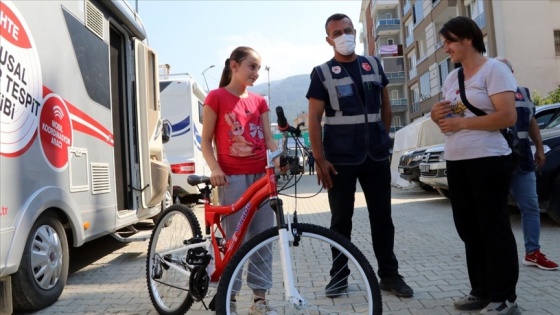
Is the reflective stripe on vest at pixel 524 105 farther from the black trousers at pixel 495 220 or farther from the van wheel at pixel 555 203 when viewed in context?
the van wheel at pixel 555 203

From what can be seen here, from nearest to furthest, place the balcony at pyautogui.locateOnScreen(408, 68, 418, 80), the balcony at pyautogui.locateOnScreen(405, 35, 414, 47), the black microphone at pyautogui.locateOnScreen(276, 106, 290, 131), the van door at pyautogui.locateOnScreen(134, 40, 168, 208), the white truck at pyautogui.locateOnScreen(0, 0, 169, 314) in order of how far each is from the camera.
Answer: the black microphone at pyautogui.locateOnScreen(276, 106, 290, 131) < the white truck at pyautogui.locateOnScreen(0, 0, 169, 314) < the van door at pyautogui.locateOnScreen(134, 40, 168, 208) < the balcony at pyautogui.locateOnScreen(405, 35, 414, 47) < the balcony at pyautogui.locateOnScreen(408, 68, 418, 80)

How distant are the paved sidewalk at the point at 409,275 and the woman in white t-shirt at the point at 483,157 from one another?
0.38m

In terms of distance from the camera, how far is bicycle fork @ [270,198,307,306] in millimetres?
2693

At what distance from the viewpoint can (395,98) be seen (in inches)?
2165

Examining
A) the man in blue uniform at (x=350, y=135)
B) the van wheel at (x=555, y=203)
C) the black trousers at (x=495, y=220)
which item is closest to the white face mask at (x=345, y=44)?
the man in blue uniform at (x=350, y=135)

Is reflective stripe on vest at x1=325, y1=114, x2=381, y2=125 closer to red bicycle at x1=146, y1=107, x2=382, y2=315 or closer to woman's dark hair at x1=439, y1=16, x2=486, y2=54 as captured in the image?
woman's dark hair at x1=439, y1=16, x2=486, y2=54

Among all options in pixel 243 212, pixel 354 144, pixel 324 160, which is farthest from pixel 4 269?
pixel 354 144

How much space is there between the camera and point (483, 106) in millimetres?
3451

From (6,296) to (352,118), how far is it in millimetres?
2815

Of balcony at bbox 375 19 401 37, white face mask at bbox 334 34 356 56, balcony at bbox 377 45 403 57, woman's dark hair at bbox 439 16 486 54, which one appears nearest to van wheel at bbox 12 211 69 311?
white face mask at bbox 334 34 356 56

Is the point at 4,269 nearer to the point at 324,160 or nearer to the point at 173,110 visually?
the point at 324,160

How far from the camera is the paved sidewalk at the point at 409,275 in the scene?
3.91m

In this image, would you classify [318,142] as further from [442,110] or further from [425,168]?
[425,168]

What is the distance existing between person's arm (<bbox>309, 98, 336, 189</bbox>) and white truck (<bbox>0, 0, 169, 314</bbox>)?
2.09 meters
